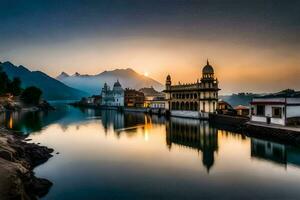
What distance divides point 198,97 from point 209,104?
4.00 meters

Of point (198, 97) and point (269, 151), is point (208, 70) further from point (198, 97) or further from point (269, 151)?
point (269, 151)

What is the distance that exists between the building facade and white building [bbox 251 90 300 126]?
26331 millimetres

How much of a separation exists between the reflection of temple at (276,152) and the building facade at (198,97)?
117ft

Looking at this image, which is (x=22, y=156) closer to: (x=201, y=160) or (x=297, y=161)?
(x=201, y=160)

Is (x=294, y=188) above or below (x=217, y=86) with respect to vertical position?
below

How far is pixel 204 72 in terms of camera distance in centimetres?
7850

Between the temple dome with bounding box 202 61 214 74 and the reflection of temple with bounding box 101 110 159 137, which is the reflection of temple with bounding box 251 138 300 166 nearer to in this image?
the reflection of temple with bounding box 101 110 159 137

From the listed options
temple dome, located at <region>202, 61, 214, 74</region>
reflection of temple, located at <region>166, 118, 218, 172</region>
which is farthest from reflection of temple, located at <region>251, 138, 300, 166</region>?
temple dome, located at <region>202, 61, 214, 74</region>

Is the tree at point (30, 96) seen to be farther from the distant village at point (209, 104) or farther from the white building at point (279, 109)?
the white building at point (279, 109)

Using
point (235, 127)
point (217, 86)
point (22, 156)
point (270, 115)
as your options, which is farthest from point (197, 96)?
point (22, 156)

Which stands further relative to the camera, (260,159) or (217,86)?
(217,86)

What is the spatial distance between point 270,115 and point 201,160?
20.5m

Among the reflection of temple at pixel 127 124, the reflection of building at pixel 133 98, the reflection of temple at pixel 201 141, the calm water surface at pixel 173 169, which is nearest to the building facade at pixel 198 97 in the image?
the reflection of temple at pixel 127 124

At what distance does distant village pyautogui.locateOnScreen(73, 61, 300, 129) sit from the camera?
4191 centimetres
